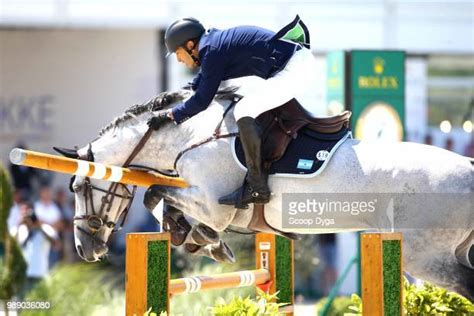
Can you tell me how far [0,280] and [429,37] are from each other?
246 inches

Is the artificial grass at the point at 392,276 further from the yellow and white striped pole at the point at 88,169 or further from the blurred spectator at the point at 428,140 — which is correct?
the blurred spectator at the point at 428,140

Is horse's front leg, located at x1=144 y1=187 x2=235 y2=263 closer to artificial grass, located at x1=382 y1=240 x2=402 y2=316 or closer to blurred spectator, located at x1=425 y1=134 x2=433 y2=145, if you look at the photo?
artificial grass, located at x1=382 y1=240 x2=402 y2=316

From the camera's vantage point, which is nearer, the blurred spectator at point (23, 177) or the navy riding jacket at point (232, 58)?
the navy riding jacket at point (232, 58)

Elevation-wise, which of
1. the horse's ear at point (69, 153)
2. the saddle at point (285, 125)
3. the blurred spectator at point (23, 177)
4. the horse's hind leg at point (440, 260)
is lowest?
the horse's hind leg at point (440, 260)

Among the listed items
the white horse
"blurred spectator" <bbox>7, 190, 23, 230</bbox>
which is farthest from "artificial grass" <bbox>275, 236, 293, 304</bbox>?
"blurred spectator" <bbox>7, 190, 23, 230</bbox>

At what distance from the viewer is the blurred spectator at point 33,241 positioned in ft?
33.0

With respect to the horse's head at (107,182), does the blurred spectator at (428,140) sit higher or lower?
higher

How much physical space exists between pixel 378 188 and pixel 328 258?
6.22 meters

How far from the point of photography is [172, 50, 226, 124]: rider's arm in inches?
242

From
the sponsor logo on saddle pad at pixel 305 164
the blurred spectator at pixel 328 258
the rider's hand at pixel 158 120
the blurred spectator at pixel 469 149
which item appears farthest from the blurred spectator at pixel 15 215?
the blurred spectator at pixel 469 149

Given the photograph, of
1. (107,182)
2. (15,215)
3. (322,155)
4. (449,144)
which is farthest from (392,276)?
(449,144)

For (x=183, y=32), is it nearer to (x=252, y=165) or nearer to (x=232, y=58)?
(x=232, y=58)

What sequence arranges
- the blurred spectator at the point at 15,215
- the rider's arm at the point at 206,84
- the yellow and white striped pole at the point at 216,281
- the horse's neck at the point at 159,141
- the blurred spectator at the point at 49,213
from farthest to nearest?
1. the blurred spectator at the point at 49,213
2. the blurred spectator at the point at 15,215
3. the horse's neck at the point at 159,141
4. the rider's arm at the point at 206,84
5. the yellow and white striped pole at the point at 216,281

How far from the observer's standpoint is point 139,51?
42.7 feet
